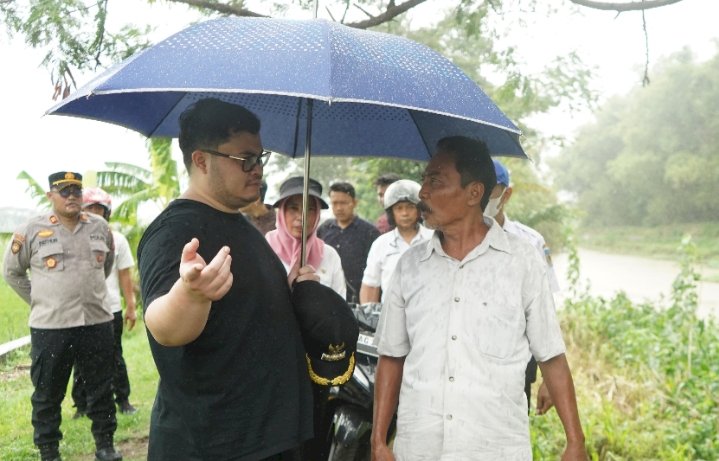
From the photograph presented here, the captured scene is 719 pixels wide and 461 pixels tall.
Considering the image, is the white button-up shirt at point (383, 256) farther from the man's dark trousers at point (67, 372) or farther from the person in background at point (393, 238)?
the man's dark trousers at point (67, 372)

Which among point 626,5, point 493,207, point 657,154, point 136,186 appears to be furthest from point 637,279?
point 657,154

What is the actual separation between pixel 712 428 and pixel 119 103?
399cm

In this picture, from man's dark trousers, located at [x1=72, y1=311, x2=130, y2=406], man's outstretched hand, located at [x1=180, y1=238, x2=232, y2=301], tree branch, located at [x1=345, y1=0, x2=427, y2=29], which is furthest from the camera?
man's dark trousers, located at [x1=72, y1=311, x2=130, y2=406]

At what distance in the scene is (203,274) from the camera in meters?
1.66

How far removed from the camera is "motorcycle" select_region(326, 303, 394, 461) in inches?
131

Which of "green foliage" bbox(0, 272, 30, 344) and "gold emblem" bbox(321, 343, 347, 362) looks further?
"green foliage" bbox(0, 272, 30, 344)

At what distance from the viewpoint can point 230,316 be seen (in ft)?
6.72

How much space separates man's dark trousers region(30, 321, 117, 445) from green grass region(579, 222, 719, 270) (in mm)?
25945

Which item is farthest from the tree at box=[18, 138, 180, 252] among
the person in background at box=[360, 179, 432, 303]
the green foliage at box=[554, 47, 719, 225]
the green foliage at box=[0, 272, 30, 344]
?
the green foliage at box=[554, 47, 719, 225]

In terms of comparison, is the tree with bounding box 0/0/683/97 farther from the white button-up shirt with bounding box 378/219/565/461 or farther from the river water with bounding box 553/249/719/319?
the river water with bounding box 553/249/719/319

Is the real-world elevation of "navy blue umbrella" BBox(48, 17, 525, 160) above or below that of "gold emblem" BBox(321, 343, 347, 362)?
above

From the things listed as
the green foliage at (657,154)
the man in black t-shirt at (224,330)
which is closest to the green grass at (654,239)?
the green foliage at (657,154)

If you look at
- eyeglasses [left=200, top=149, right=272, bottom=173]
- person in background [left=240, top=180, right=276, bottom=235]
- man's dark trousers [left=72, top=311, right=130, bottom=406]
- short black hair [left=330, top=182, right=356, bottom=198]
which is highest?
eyeglasses [left=200, top=149, right=272, bottom=173]

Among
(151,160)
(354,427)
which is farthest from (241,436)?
(151,160)
